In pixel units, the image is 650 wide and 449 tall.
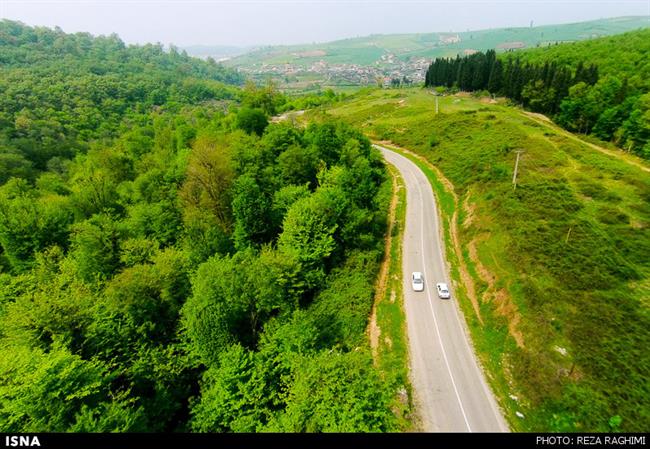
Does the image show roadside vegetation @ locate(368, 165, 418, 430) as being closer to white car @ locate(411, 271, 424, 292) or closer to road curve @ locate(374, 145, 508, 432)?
road curve @ locate(374, 145, 508, 432)

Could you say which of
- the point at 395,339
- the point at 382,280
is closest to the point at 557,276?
the point at 395,339

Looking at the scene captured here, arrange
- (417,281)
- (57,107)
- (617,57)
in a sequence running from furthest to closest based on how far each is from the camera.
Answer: (57,107) < (617,57) < (417,281)

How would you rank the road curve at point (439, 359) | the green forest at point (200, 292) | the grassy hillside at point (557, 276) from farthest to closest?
the road curve at point (439, 359) < the grassy hillside at point (557, 276) < the green forest at point (200, 292)

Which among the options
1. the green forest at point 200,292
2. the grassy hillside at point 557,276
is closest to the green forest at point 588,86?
the grassy hillside at point 557,276

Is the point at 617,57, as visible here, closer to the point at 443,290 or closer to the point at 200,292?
the point at 443,290

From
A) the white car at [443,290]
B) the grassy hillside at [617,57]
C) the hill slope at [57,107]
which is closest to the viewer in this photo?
the white car at [443,290]

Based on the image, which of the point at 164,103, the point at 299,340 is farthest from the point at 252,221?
the point at 164,103

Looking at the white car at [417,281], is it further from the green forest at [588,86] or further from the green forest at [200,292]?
the green forest at [588,86]

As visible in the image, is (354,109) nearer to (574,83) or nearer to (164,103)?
(574,83)

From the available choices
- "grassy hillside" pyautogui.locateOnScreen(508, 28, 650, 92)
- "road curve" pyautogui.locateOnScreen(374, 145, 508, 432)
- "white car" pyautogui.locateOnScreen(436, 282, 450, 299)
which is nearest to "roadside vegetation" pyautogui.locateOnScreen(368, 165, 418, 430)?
"road curve" pyautogui.locateOnScreen(374, 145, 508, 432)
